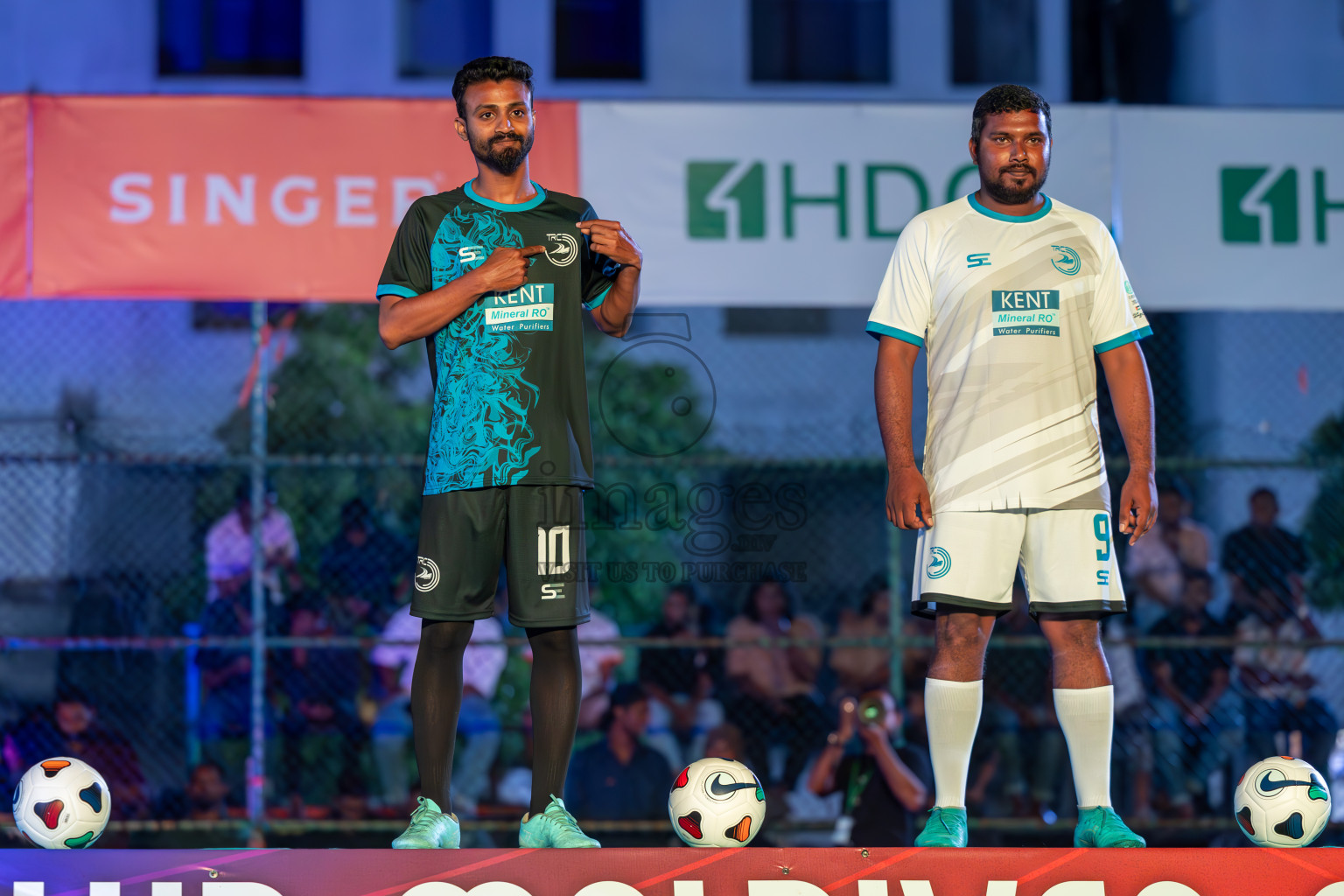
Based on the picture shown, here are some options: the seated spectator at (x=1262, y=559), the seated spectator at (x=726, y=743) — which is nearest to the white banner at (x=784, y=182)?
the seated spectator at (x=726, y=743)

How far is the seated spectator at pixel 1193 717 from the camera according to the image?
20.8 feet

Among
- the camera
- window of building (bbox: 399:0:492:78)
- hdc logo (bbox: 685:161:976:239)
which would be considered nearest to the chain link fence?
the camera

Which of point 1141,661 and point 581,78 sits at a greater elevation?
point 581,78

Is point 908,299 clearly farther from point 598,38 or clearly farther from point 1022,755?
point 598,38

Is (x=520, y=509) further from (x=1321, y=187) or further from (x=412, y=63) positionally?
(x=412, y=63)

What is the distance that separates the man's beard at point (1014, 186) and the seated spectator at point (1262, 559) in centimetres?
392

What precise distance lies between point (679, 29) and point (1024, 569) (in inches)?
336

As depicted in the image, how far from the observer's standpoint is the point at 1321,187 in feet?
17.7

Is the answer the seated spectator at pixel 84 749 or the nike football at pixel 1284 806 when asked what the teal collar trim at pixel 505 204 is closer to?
the nike football at pixel 1284 806

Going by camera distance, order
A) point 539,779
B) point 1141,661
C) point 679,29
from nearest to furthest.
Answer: point 539,779 → point 1141,661 → point 679,29

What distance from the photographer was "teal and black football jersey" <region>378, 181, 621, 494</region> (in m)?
2.97

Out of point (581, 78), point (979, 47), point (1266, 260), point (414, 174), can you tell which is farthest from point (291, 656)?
point (979, 47)

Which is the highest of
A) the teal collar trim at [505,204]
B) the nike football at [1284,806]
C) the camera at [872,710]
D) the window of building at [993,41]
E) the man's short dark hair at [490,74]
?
the window of building at [993,41]

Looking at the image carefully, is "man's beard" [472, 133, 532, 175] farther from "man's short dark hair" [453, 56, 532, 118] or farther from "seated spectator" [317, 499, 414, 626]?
"seated spectator" [317, 499, 414, 626]
